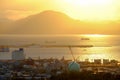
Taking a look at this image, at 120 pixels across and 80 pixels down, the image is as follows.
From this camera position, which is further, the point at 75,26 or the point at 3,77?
the point at 75,26

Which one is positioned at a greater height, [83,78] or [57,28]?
[57,28]

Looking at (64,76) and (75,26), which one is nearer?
(64,76)

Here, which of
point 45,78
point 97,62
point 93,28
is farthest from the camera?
point 93,28

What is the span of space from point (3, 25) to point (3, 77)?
172870mm

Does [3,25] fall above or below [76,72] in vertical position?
above

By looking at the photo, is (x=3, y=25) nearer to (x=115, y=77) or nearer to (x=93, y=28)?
(x=93, y=28)

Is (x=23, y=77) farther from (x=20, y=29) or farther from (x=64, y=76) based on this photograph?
(x=20, y=29)

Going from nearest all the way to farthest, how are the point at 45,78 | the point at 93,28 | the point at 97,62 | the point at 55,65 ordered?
the point at 45,78, the point at 55,65, the point at 97,62, the point at 93,28

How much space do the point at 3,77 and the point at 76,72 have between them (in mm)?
4855

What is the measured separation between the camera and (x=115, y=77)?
23.2m

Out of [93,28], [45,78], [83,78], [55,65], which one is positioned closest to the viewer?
[83,78]

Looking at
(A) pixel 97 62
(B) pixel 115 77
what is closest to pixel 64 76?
(B) pixel 115 77

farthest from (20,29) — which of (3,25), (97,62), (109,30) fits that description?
(97,62)

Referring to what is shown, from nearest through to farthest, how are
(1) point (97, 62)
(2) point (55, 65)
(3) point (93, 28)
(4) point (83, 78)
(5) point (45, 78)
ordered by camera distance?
(4) point (83, 78) < (5) point (45, 78) < (2) point (55, 65) < (1) point (97, 62) < (3) point (93, 28)
